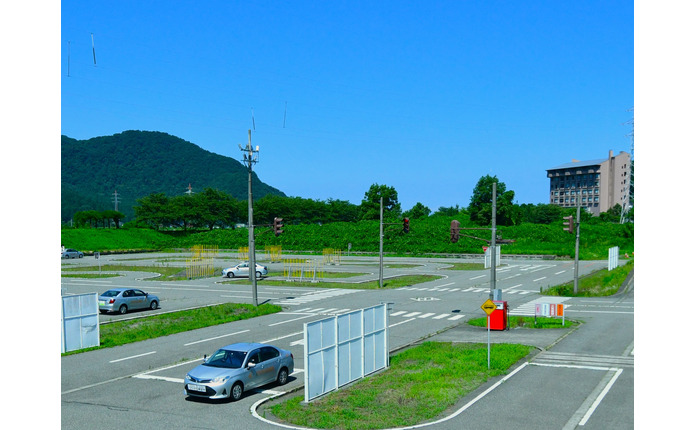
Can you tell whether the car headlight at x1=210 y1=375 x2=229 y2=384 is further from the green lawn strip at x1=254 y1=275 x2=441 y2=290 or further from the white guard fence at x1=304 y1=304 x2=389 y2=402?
the green lawn strip at x1=254 y1=275 x2=441 y2=290

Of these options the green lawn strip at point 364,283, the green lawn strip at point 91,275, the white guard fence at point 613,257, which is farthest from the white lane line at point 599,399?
the green lawn strip at point 91,275

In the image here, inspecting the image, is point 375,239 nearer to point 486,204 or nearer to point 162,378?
point 486,204

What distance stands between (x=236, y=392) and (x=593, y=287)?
3987 centimetres

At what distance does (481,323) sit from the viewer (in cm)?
3194

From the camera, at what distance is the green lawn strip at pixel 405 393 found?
15539mm

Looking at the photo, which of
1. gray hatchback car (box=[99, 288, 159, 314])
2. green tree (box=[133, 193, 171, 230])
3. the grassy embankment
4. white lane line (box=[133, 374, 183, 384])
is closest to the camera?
white lane line (box=[133, 374, 183, 384])

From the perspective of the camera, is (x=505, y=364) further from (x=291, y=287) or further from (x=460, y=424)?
(x=291, y=287)

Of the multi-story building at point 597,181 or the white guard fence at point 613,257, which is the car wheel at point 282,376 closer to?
the white guard fence at point 613,257

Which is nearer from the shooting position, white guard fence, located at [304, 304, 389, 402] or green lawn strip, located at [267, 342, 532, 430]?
green lawn strip, located at [267, 342, 532, 430]

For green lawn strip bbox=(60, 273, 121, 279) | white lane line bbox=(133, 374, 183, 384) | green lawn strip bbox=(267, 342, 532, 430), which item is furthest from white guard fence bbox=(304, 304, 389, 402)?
green lawn strip bbox=(60, 273, 121, 279)

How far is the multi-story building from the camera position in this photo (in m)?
177

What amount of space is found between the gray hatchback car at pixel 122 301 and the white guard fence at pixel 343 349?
21161mm

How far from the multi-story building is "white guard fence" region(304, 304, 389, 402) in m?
166
